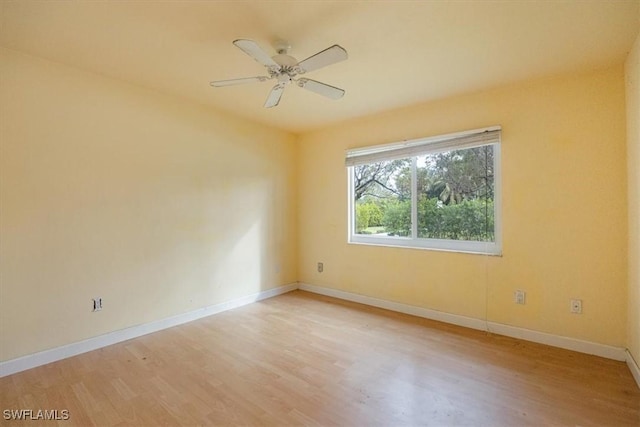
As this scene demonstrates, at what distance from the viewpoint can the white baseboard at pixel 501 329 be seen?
2424 millimetres

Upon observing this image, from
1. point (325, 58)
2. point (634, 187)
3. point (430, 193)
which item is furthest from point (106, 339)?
point (634, 187)

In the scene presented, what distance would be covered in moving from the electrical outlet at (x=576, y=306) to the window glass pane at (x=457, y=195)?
806mm

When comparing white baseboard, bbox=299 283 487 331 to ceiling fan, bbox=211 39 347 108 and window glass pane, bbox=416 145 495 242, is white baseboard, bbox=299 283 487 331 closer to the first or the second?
window glass pane, bbox=416 145 495 242

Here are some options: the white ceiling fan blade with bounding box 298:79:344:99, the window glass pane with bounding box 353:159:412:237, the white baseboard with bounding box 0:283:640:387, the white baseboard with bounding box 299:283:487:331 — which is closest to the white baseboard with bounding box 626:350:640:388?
the white baseboard with bounding box 0:283:640:387

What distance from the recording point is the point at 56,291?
95.0 inches

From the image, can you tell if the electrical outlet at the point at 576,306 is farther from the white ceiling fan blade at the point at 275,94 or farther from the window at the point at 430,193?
the white ceiling fan blade at the point at 275,94

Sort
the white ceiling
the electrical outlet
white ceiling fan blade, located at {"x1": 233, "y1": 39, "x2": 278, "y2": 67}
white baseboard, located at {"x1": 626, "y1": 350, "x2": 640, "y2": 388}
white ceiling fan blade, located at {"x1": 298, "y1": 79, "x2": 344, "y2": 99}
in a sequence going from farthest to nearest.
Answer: the electrical outlet → white ceiling fan blade, located at {"x1": 298, "y1": 79, "x2": 344, "y2": 99} → white baseboard, located at {"x1": 626, "y1": 350, "x2": 640, "y2": 388} → the white ceiling → white ceiling fan blade, located at {"x1": 233, "y1": 39, "x2": 278, "y2": 67}

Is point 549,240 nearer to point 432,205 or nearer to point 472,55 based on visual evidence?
point 432,205

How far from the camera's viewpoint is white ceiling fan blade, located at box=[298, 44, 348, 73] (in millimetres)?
1751

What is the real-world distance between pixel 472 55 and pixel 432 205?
5.15ft

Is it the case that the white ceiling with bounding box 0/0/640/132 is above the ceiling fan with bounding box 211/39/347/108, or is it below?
above

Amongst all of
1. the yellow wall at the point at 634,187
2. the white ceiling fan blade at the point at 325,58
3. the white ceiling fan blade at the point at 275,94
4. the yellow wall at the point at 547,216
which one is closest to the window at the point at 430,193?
the yellow wall at the point at 547,216

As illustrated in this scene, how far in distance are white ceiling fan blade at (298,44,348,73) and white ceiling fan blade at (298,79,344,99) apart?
0.17 meters

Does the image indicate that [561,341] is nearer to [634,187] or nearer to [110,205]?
[634,187]
